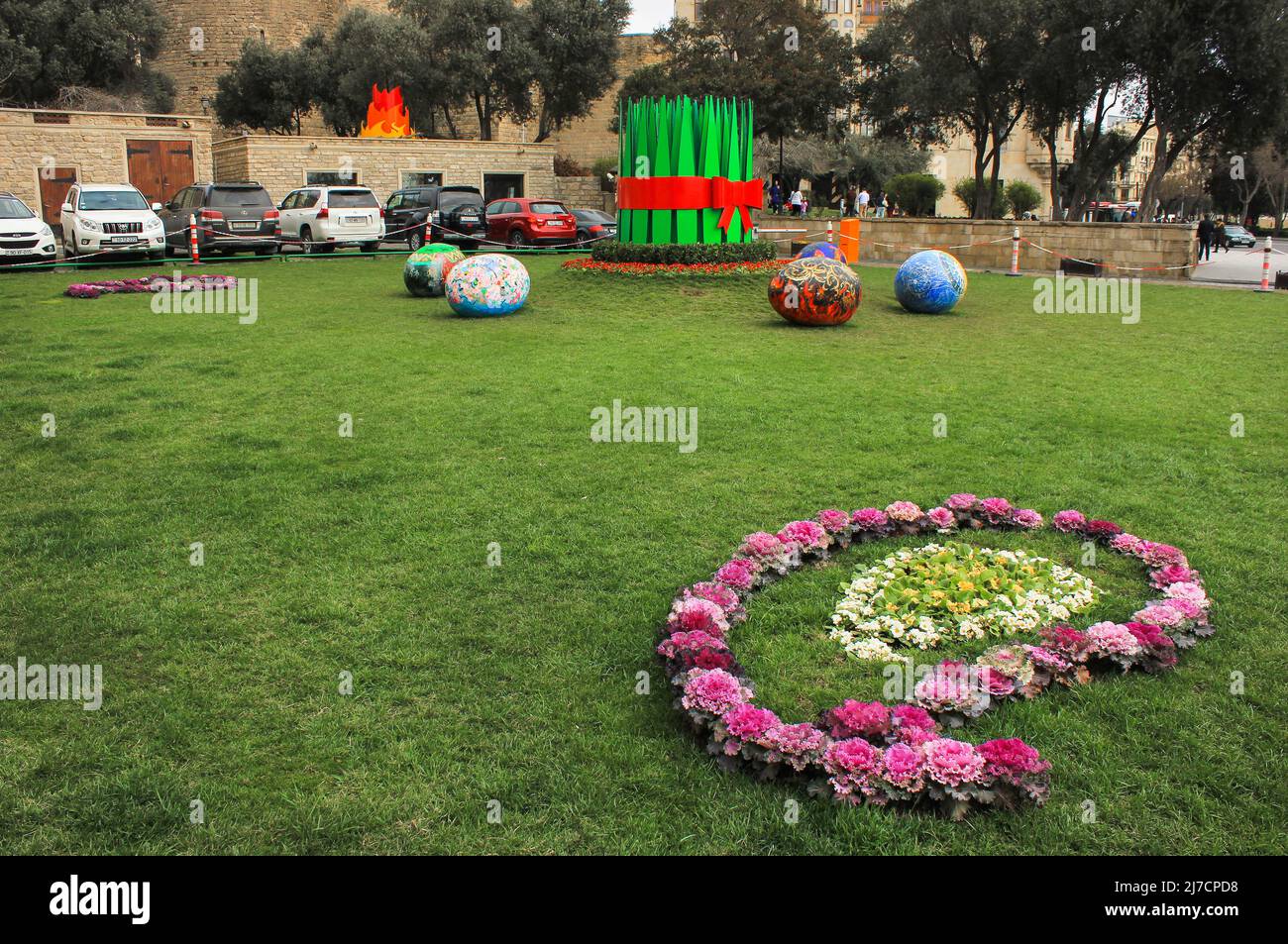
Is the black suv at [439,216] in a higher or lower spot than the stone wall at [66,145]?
lower

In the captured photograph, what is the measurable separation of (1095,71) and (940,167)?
46.0 metres

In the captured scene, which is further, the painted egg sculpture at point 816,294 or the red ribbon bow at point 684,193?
the red ribbon bow at point 684,193

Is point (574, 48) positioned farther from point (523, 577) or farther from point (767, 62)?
point (523, 577)

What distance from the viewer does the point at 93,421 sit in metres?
8.79

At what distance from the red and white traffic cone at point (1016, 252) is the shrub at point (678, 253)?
728 cm

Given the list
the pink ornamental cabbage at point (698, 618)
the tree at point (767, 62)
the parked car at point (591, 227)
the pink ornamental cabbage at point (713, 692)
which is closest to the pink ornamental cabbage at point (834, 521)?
the pink ornamental cabbage at point (698, 618)

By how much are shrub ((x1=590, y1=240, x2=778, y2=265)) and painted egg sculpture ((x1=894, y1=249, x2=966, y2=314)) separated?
3383mm

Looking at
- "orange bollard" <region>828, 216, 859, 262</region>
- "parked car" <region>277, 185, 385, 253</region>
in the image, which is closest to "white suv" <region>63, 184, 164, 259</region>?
"parked car" <region>277, 185, 385, 253</region>

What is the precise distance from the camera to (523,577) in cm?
556

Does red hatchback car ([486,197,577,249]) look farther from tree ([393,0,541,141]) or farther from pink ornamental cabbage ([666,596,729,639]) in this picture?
pink ornamental cabbage ([666,596,729,639])

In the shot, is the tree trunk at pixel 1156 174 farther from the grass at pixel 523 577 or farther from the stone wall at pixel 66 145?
the stone wall at pixel 66 145

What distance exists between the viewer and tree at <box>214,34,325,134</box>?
48.2 metres

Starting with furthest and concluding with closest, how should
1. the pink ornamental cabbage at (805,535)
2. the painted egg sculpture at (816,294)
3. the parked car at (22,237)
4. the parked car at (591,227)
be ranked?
1. the parked car at (591,227)
2. the parked car at (22,237)
3. the painted egg sculpture at (816,294)
4. the pink ornamental cabbage at (805,535)

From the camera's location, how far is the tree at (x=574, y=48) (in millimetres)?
45344
